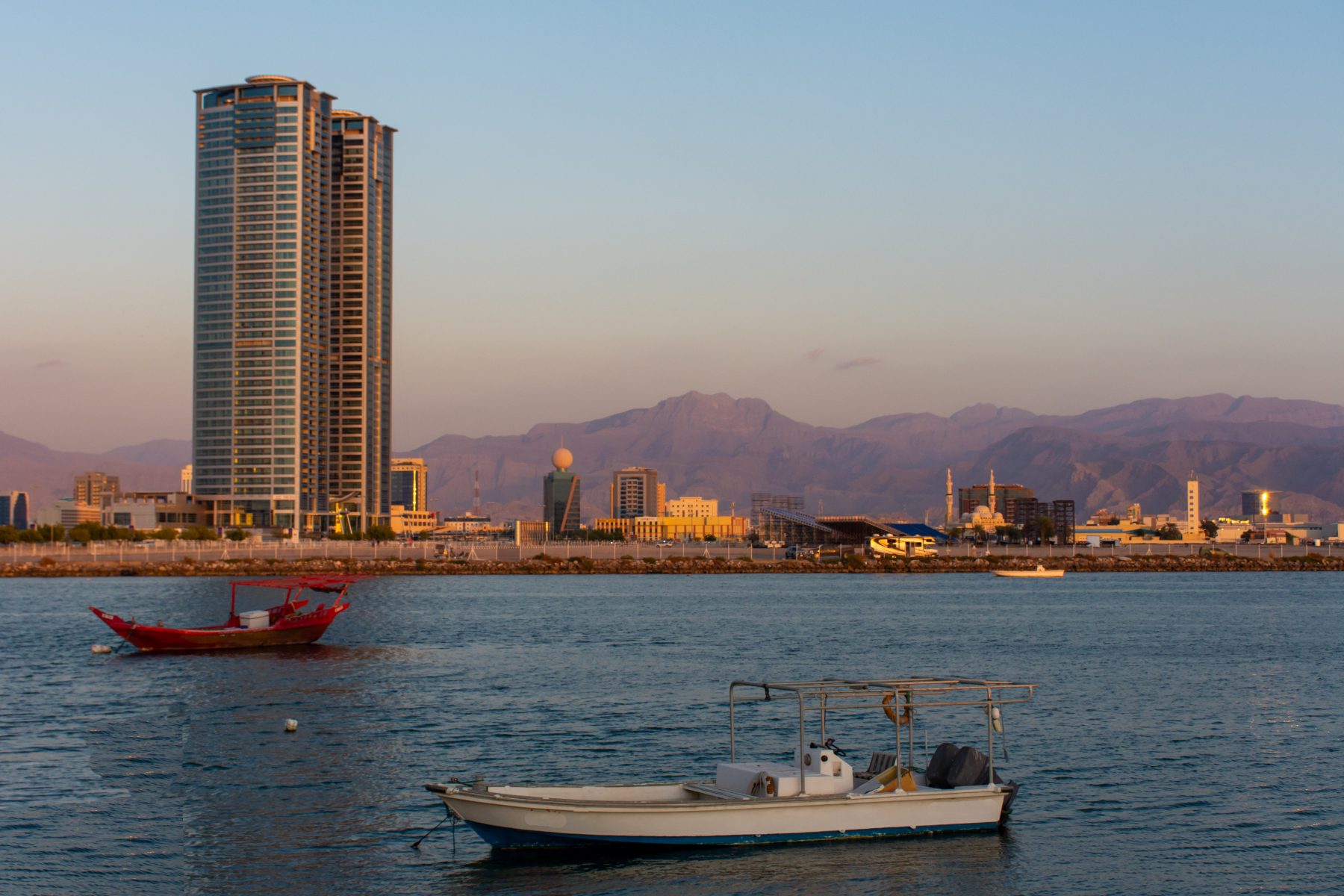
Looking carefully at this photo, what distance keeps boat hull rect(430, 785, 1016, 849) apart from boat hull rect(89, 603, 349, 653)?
47.5 m

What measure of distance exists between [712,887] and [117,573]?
153m

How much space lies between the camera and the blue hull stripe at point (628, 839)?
2805 centimetres

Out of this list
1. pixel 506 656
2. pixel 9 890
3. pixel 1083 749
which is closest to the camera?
pixel 9 890

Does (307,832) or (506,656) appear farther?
(506,656)

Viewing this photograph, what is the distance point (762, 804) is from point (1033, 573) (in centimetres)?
16342

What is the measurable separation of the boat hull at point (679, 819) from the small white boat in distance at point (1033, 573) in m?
A: 161

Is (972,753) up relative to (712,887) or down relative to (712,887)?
up

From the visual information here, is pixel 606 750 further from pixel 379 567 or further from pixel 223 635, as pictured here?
pixel 379 567

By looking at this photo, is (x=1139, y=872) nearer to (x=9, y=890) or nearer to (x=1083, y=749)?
(x=1083, y=749)

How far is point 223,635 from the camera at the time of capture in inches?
2844

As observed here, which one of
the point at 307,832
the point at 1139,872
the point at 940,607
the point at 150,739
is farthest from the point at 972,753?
the point at 940,607

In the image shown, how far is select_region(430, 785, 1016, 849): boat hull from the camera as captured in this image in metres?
27.8

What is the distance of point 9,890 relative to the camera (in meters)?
26.4

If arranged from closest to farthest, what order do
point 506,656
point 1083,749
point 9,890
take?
1. point 9,890
2. point 1083,749
3. point 506,656
